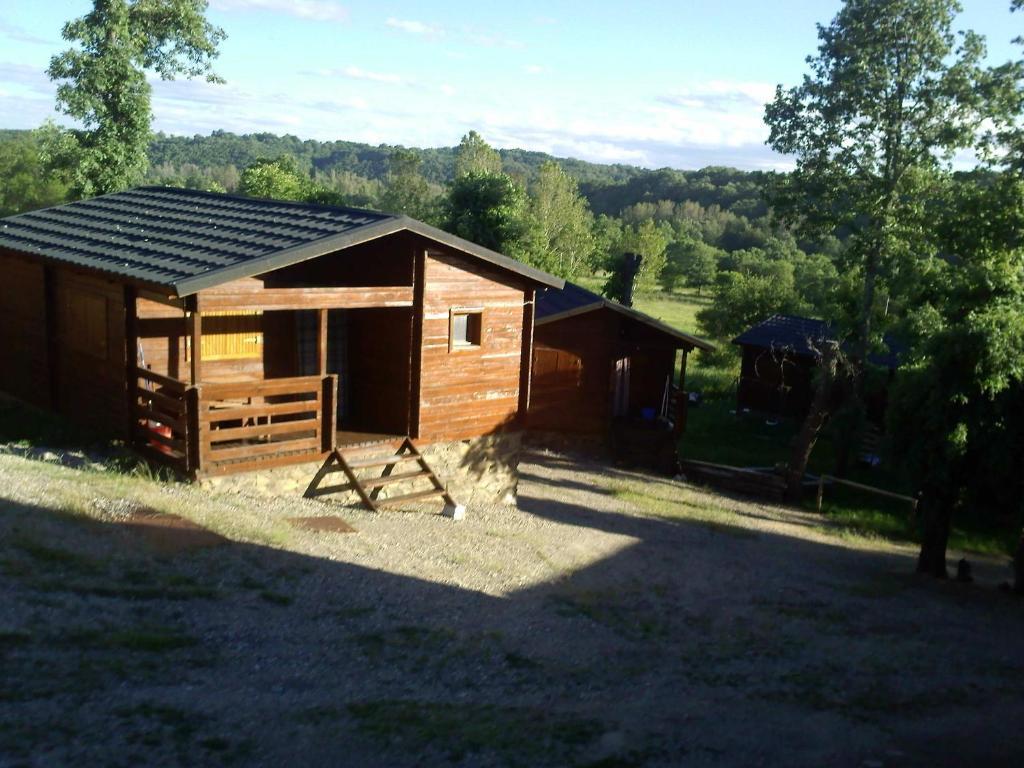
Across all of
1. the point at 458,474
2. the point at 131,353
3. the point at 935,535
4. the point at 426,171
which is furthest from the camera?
the point at 426,171

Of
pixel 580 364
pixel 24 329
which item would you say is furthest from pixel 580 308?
pixel 24 329

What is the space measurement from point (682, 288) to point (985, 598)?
217 feet

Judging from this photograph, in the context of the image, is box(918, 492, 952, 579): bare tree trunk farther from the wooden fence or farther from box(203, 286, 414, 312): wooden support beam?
box(203, 286, 414, 312): wooden support beam

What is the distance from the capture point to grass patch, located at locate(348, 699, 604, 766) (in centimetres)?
581

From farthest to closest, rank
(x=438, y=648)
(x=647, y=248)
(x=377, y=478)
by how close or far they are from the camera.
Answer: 1. (x=647, y=248)
2. (x=377, y=478)
3. (x=438, y=648)

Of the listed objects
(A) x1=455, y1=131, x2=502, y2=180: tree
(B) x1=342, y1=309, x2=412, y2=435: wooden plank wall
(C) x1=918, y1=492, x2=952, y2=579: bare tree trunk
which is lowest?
(C) x1=918, y1=492, x2=952, y2=579: bare tree trunk

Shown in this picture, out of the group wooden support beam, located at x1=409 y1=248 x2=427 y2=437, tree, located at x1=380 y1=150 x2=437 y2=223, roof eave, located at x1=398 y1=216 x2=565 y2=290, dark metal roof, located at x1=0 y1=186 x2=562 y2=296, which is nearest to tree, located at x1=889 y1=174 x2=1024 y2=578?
roof eave, located at x1=398 y1=216 x2=565 y2=290

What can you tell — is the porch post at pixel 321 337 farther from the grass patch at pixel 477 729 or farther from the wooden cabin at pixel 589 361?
the wooden cabin at pixel 589 361

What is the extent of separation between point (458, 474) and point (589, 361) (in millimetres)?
8012

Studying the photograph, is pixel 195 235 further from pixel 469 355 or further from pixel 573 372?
pixel 573 372

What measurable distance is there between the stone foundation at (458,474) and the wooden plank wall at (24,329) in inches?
184

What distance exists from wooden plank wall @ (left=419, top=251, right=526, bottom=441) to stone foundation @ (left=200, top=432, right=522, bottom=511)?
0.92 ft

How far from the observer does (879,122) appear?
22.5 metres

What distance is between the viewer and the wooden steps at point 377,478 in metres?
12.9
